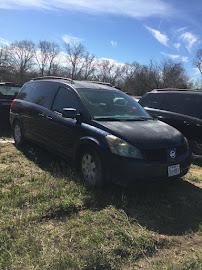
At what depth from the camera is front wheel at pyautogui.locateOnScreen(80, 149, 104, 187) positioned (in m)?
6.78

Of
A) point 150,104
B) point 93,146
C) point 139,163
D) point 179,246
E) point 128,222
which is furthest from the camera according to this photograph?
point 150,104

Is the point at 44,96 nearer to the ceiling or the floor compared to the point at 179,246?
nearer to the ceiling

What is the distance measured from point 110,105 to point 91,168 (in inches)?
57.8

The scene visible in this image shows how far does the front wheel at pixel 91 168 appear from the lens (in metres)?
6.78

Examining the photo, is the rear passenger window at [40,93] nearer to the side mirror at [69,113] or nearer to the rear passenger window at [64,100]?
the rear passenger window at [64,100]

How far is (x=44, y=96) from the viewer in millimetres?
9109

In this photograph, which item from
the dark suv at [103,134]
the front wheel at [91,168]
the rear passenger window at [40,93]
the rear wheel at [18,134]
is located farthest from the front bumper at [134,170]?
the rear wheel at [18,134]

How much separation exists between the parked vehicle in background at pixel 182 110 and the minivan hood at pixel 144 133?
295 centimetres

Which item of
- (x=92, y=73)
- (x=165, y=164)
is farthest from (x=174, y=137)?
(x=92, y=73)

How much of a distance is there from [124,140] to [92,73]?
10369 centimetres

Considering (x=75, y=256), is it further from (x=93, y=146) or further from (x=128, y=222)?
(x=93, y=146)

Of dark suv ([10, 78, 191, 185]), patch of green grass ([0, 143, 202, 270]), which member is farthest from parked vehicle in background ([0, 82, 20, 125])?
patch of green grass ([0, 143, 202, 270])

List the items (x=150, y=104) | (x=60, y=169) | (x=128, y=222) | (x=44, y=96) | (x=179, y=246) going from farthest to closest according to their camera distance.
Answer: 1. (x=150, y=104)
2. (x=44, y=96)
3. (x=60, y=169)
4. (x=128, y=222)
5. (x=179, y=246)

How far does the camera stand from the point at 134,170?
253 inches
